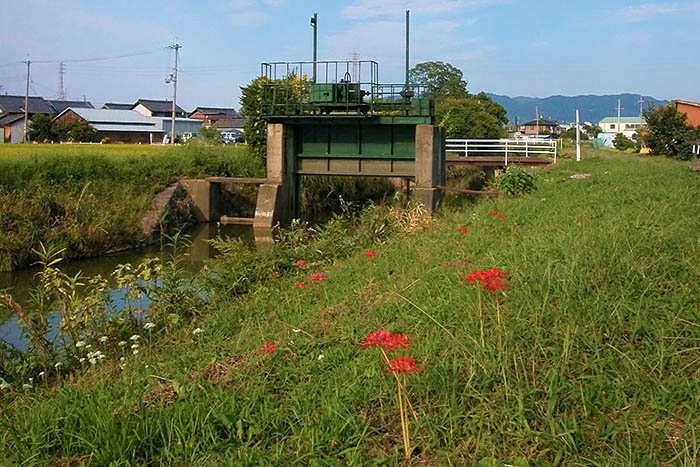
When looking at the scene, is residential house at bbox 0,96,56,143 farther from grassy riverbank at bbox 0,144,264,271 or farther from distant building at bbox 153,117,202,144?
grassy riverbank at bbox 0,144,264,271

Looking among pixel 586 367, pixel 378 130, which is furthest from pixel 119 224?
pixel 586 367

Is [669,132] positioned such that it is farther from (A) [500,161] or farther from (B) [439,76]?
(B) [439,76]

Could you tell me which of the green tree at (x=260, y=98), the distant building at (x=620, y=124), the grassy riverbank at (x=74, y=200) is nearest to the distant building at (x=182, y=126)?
the green tree at (x=260, y=98)

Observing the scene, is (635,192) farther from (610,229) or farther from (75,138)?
(75,138)

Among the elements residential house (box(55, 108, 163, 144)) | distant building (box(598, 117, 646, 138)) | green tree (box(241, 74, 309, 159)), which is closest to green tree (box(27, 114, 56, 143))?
residential house (box(55, 108, 163, 144))

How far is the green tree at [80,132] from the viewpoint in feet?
162

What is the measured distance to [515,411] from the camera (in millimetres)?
3096

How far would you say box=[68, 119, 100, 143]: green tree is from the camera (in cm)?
4938

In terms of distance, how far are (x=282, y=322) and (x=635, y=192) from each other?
21.4ft

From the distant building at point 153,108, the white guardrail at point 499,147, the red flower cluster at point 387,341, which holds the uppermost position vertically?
the distant building at point 153,108

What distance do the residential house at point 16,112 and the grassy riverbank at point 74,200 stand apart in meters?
38.4

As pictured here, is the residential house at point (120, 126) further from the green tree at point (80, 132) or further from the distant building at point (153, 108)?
the distant building at point (153, 108)

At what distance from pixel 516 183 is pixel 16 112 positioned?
61211 millimetres

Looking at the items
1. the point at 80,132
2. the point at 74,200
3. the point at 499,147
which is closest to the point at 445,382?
the point at 74,200
